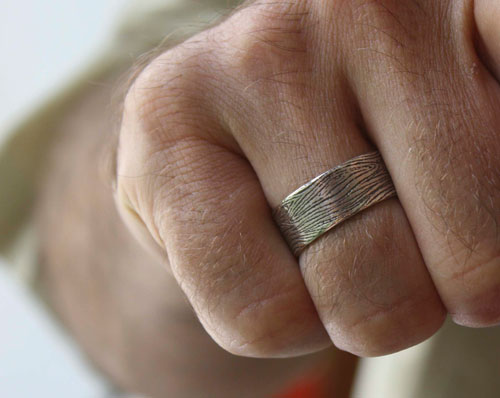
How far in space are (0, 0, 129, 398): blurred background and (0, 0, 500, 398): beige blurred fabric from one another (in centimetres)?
26

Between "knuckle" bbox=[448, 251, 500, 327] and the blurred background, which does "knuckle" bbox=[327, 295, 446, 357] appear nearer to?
"knuckle" bbox=[448, 251, 500, 327]

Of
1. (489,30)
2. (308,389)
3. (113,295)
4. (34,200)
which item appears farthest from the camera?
(308,389)

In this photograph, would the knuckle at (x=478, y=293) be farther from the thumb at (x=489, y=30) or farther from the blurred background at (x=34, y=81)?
the blurred background at (x=34, y=81)

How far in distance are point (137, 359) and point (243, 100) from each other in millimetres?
550

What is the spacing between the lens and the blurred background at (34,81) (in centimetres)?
109

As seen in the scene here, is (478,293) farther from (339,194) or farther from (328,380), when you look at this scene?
(328,380)

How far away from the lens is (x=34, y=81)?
3.63 ft

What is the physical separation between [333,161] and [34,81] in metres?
0.97

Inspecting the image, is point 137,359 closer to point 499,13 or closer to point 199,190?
point 199,190

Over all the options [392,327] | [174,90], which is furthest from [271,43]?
[392,327]

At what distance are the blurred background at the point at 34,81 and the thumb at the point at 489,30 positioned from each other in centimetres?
92

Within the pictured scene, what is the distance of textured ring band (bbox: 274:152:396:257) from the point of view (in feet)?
0.92

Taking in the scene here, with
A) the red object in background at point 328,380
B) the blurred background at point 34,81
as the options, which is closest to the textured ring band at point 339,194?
the red object in background at point 328,380

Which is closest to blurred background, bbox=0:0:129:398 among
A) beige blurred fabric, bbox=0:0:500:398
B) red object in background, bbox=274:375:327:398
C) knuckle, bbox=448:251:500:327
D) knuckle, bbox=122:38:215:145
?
beige blurred fabric, bbox=0:0:500:398
